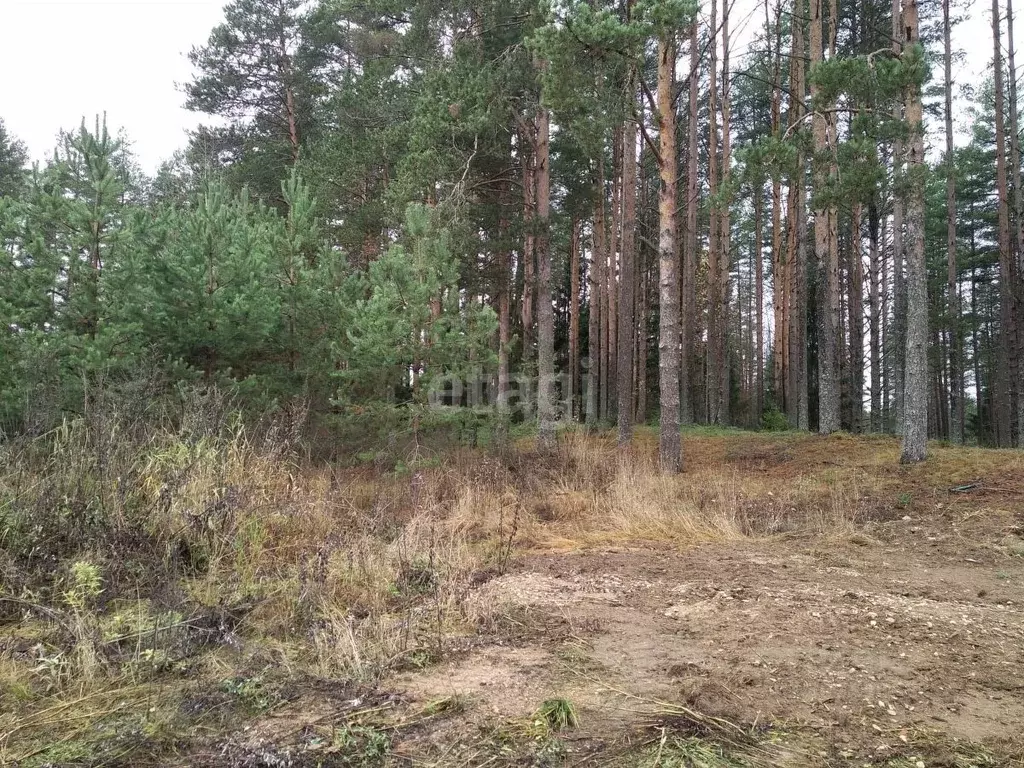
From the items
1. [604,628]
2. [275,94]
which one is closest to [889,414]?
[275,94]

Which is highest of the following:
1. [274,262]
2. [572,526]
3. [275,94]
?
[275,94]

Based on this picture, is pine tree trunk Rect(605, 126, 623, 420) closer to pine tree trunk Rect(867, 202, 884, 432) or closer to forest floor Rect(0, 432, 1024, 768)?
pine tree trunk Rect(867, 202, 884, 432)

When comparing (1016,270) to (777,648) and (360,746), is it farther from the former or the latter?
(360,746)

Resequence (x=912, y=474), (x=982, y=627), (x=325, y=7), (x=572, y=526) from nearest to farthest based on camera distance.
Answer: (x=982, y=627) < (x=572, y=526) < (x=912, y=474) < (x=325, y=7)

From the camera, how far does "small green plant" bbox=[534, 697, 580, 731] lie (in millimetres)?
2221

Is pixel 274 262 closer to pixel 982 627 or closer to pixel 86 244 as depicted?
pixel 86 244

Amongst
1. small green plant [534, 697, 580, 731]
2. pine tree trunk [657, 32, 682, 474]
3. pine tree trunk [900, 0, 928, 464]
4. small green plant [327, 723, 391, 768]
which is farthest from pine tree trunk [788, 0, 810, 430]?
small green plant [327, 723, 391, 768]

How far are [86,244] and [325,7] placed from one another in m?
8.75

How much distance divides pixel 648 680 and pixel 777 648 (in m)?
0.75

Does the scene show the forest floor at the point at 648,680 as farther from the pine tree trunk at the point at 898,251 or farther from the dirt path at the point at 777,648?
the pine tree trunk at the point at 898,251

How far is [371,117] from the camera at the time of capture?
1396 cm

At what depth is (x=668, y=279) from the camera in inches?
365

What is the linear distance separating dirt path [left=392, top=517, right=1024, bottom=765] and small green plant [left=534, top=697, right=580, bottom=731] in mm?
60

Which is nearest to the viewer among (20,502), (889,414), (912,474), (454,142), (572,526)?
(20,502)
